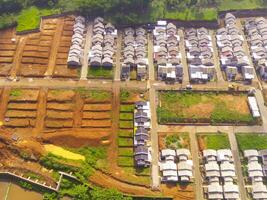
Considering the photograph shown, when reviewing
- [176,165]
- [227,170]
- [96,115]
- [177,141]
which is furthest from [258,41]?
[96,115]

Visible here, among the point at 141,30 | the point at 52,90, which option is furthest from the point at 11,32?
the point at 141,30

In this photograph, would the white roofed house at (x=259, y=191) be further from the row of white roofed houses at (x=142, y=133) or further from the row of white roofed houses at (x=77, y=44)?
the row of white roofed houses at (x=77, y=44)

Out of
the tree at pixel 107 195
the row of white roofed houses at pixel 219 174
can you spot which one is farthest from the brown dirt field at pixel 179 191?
the tree at pixel 107 195

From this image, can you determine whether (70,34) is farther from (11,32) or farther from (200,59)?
(200,59)

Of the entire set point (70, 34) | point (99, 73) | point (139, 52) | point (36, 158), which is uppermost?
point (70, 34)

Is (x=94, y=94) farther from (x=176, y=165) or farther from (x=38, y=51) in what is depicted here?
(x=176, y=165)
